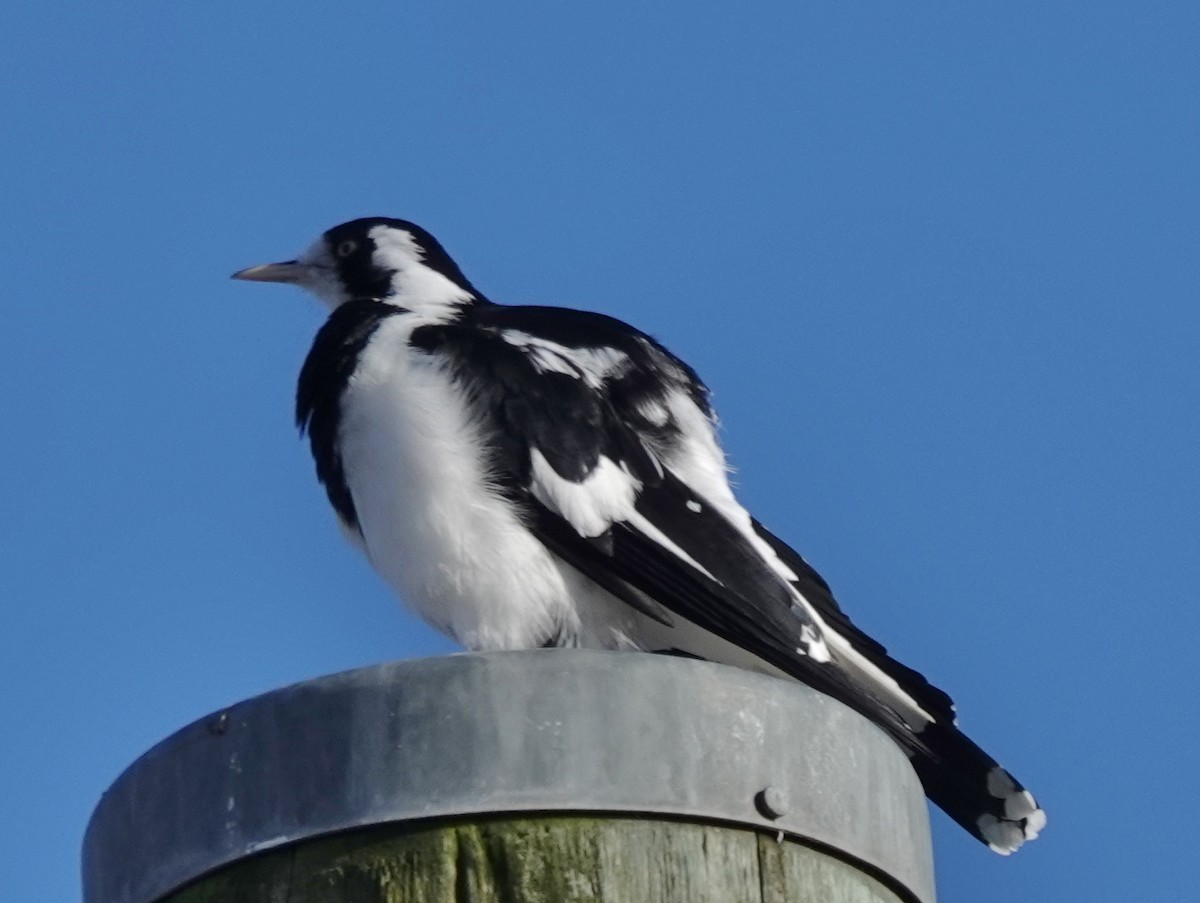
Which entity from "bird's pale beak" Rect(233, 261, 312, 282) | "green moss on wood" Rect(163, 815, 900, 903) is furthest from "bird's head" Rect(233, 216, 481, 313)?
"green moss on wood" Rect(163, 815, 900, 903)

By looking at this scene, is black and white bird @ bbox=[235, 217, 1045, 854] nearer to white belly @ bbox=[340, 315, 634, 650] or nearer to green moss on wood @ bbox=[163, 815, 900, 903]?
white belly @ bbox=[340, 315, 634, 650]

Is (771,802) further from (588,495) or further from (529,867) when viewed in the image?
(588,495)

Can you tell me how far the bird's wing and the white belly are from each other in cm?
5

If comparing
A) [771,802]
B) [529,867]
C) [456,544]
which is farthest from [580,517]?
[529,867]

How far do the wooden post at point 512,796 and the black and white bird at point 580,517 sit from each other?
4.51ft

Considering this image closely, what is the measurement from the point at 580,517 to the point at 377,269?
5.21 ft

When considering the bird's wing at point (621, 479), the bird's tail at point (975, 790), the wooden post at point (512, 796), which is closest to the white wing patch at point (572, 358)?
the bird's wing at point (621, 479)

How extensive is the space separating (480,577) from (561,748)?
1.80m

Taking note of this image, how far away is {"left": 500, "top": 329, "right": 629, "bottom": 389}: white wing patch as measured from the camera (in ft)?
13.0

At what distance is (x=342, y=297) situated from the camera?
5.13 m

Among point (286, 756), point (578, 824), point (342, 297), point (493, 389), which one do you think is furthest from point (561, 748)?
point (342, 297)

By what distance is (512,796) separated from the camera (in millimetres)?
1831

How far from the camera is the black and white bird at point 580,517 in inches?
137

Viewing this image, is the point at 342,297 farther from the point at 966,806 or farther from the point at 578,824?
the point at 578,824
